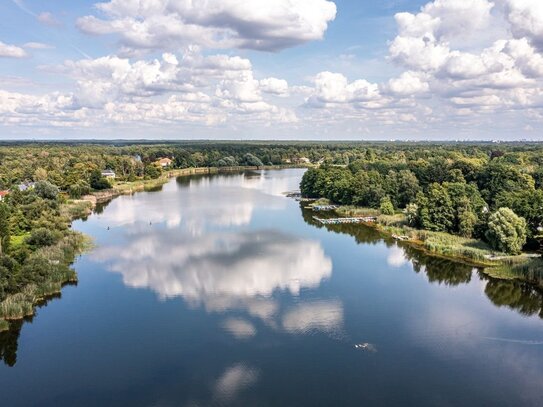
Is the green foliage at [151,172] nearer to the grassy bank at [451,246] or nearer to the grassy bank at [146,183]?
the grassy bank at [146,183]

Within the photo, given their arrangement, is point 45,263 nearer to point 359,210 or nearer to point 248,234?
point 248,234

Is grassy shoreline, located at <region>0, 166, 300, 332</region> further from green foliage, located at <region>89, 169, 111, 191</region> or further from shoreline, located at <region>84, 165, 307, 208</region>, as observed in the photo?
green foliage, located at <region>89, 169, 111, 191</region>

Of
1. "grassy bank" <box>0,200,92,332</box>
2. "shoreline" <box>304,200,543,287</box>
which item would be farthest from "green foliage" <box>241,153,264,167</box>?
"grassy bank" <box>0,200,92,332</box>

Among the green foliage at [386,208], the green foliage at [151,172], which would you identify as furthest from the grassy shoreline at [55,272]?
the green foliage at [151,172]

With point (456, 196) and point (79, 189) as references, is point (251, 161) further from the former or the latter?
point (456, 196)

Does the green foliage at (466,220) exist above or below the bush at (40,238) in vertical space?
above

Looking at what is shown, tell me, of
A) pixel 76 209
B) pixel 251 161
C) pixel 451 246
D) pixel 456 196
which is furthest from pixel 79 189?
pixel 251 161
